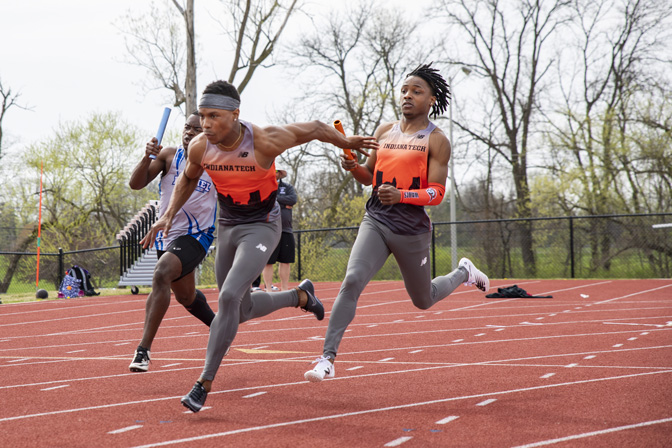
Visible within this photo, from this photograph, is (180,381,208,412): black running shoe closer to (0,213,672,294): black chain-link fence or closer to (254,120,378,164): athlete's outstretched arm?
(254,120,378,164): athlete's outstretched arm

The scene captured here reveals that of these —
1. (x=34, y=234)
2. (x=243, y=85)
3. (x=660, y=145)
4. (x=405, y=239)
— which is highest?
(x=243, y=85)

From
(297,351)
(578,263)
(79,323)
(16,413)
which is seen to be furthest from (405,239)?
(578,263)

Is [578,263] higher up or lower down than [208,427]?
higher up

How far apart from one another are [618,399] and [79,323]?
7861 millimetres

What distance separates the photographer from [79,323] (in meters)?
10.1

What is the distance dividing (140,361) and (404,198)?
2.16m

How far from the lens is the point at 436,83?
17.8 ft

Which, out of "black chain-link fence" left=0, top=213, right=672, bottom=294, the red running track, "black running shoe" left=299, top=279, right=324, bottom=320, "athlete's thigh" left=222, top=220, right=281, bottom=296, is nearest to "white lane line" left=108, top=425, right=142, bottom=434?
the red running track

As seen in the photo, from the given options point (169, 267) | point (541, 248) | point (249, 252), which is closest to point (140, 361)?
point (169, 267)

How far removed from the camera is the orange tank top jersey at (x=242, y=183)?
447 cm

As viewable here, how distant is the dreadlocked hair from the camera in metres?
5.34

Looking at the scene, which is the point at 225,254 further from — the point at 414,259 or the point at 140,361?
the point at 414,259

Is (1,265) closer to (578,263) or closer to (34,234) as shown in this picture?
(34,234)

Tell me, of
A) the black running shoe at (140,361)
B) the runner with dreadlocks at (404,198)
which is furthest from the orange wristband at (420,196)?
the black running shoe at (140,361)
